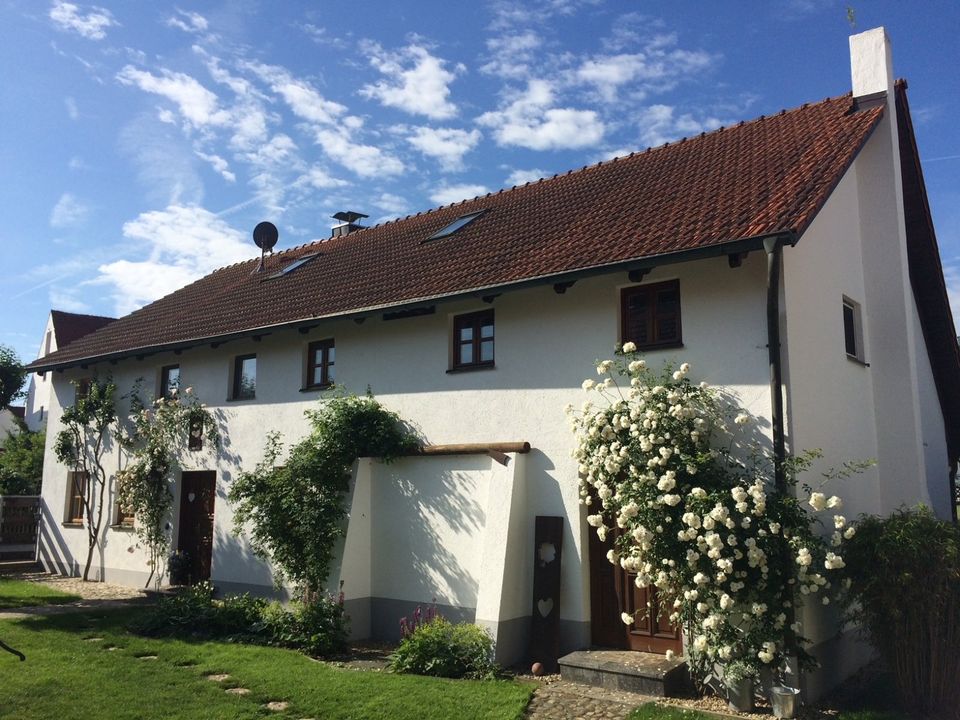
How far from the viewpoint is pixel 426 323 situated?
38.3ft

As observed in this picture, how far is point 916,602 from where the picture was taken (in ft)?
24.9

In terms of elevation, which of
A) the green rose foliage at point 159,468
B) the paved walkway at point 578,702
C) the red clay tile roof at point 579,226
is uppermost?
the red clay tile roof at point 579,226

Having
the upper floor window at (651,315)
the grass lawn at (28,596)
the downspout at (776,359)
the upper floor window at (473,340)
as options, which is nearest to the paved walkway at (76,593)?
the grass lawn at (28,596)

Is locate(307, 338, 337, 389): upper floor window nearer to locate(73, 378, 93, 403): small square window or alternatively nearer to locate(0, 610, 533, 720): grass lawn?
locate(0, 610, 533, 720): grass lawn

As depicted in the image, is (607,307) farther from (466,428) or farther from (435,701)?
(435,701)

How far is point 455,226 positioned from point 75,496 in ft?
Answer: 36.1

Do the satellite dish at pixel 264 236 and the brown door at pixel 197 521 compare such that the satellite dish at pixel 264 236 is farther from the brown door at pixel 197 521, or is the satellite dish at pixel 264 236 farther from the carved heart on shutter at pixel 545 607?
the carved heart on shutter at pixel 545 607

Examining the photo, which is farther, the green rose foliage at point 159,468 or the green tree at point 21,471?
the green tree at point 21,471

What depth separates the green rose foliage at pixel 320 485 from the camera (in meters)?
11.3

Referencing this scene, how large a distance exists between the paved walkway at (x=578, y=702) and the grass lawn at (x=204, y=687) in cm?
18

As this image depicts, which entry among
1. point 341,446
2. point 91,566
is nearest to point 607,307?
point 341,446

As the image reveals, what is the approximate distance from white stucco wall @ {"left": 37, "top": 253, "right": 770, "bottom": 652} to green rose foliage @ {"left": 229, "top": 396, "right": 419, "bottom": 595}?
0.36m

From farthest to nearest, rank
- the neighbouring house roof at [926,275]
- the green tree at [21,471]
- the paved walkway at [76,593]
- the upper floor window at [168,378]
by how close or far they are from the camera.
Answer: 1. the green tree at [21,471]
2. the upper floor window at [168,378]
3. the paved walkway at [76,593]
4. the neighbouring house roof at [926,275]

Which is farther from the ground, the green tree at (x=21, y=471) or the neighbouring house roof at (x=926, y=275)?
the neighbouring house roof at (x=926, y=275)
